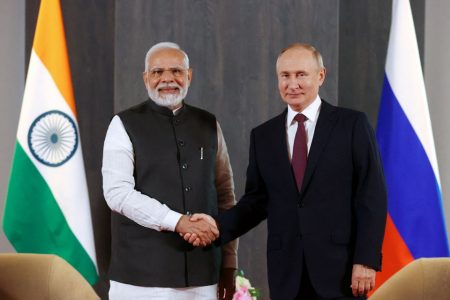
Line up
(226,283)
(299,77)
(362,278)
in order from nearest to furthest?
(362,278), (299,77), (226,283)

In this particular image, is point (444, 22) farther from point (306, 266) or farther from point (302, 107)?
point (306, 266)

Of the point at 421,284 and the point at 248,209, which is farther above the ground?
the point at 248,209

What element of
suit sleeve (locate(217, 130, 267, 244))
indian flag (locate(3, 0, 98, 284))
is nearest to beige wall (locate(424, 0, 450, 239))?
suit sleeve (locate(217, 130, 267, 244))

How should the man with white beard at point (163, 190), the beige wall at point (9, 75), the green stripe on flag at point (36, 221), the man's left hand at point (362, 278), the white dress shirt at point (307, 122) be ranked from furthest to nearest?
the beige wall at point (9, 75) → the green stripe on flag at point (36, 221) → the man with white beard at point (163, 190) → the white dress shirt at point (307, 122) → the man's left hand at point (362, 278)

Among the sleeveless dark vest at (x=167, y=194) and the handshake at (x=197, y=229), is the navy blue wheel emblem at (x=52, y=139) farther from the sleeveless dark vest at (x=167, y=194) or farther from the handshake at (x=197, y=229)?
the handshake at (x=197, y=229)

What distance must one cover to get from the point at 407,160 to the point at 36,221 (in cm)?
224

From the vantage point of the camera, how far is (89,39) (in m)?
5.32

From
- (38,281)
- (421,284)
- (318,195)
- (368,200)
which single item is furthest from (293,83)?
(38,281)

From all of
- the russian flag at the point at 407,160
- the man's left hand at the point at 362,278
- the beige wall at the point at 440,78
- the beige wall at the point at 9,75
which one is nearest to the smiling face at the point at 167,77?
the man's left hand at the point at 362,278

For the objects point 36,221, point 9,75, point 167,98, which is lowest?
point 36,221

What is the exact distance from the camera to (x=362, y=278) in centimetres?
335

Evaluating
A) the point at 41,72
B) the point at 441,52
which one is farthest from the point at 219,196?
the point at 441,52

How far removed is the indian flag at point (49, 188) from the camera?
4656 millimetres

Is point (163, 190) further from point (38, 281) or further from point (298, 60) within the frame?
point (298, 60)
